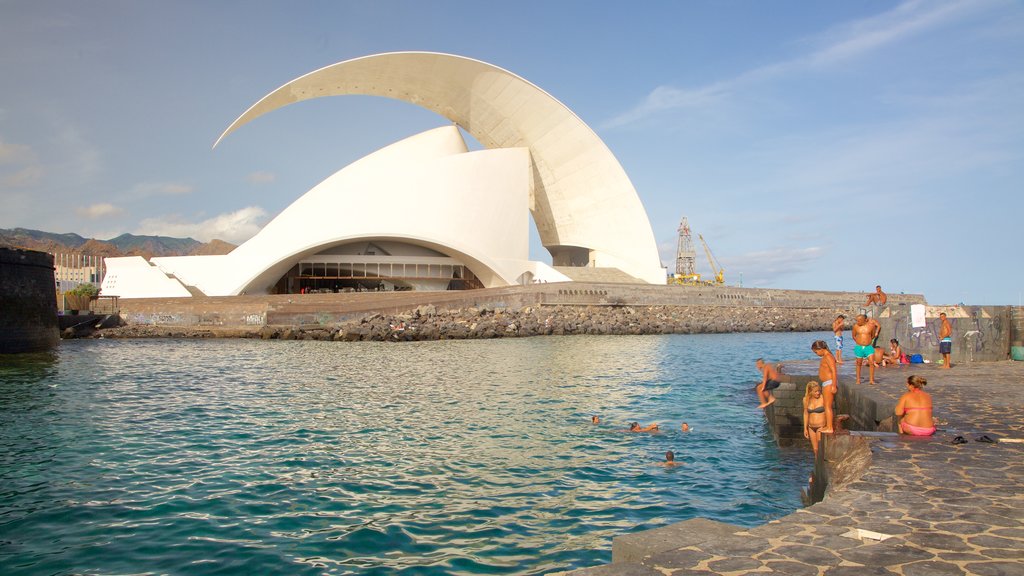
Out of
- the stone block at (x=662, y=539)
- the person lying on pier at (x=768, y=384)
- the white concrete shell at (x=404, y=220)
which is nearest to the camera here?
the stone block at (x=662, y=539)

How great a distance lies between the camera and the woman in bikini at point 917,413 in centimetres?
533

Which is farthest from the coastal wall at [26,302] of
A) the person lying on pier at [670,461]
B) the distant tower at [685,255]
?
the distant tower at [685,255]

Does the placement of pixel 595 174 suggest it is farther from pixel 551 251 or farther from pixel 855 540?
pixel 855 540

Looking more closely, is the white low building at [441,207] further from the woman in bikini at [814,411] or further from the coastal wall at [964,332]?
the woman in bikini at [814,411]

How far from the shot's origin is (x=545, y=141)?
116ft

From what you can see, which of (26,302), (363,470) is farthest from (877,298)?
(26,302)

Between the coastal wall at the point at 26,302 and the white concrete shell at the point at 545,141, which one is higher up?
the white concrete shell at the point at 545,141

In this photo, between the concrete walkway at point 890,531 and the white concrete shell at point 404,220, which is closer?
the concrete walkway at point 890,531

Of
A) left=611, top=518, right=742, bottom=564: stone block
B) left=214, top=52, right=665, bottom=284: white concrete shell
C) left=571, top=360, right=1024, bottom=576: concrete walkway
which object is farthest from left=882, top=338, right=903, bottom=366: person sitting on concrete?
left=214, top=52, right=665, bottom=284: white concrete shell

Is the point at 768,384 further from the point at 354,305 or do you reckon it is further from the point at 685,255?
the point at 685,255

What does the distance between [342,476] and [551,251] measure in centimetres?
3353

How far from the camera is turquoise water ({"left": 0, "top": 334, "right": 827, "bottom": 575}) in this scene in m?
4.42

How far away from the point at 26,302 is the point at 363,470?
641 inches

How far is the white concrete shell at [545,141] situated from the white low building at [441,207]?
0.06 metres
